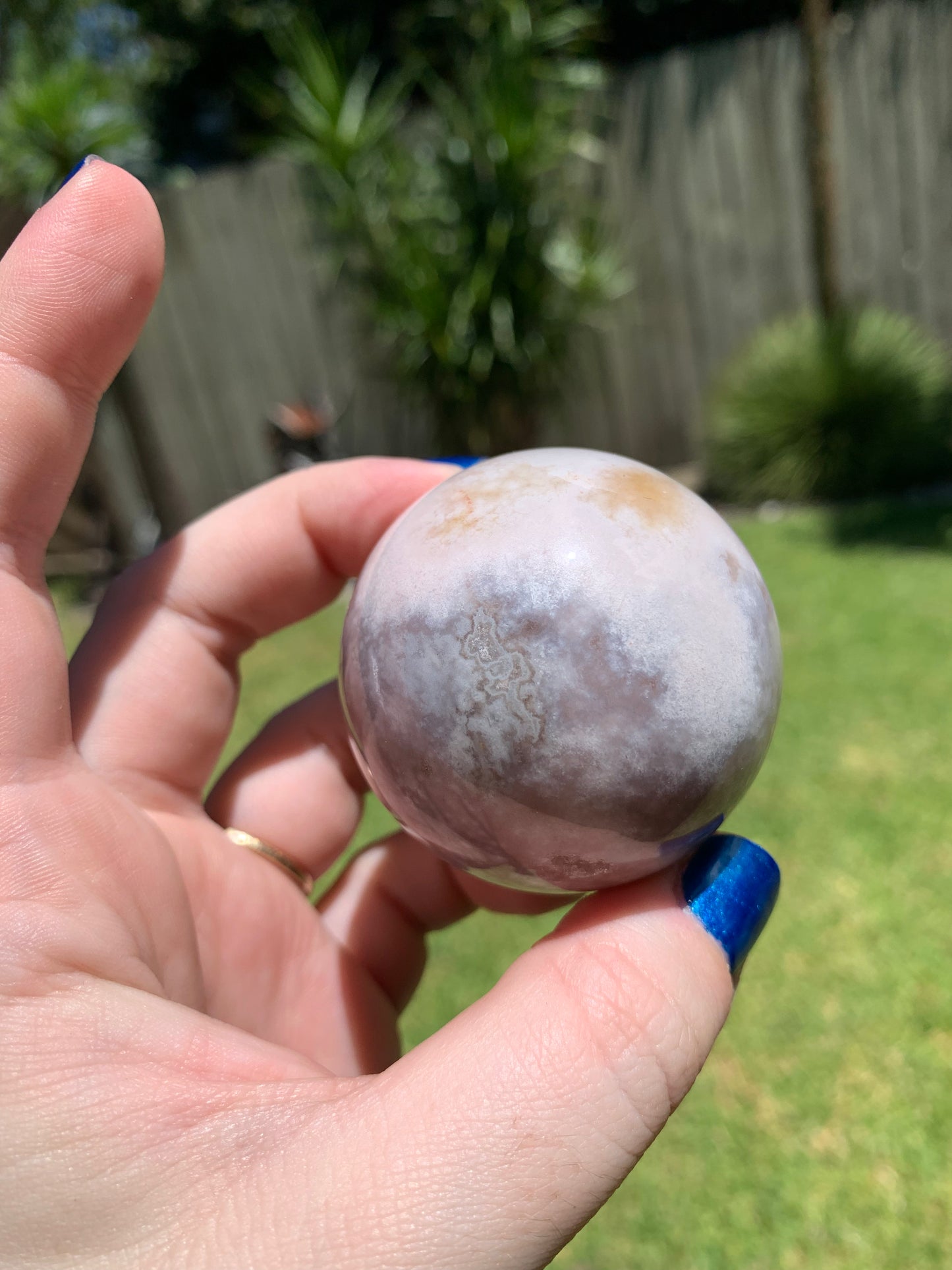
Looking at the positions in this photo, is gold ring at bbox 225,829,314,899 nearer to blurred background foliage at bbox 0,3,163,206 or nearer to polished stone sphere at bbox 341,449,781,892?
polished stone sphere at bbox 341,449,781,892

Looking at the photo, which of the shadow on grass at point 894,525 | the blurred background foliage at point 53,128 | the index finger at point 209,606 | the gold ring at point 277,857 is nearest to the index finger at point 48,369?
the index finger at point 209,606

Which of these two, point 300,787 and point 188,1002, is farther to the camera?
point 300,787

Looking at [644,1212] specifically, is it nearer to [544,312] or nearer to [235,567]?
[235,567]

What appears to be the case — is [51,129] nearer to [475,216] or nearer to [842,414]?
[475,216]

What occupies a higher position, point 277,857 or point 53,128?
point 53,128

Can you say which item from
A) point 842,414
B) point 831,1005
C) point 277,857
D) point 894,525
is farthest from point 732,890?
point 842,414

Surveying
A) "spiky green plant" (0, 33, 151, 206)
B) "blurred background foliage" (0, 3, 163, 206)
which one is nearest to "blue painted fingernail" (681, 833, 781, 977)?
"blurred background foliage" (0, 3, 163, 206)

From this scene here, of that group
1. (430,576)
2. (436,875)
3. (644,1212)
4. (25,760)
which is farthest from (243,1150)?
(644,1212)
